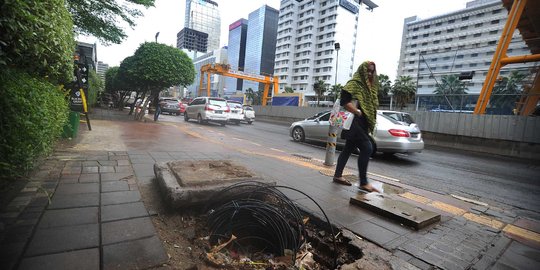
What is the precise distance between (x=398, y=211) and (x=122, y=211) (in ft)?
9.29

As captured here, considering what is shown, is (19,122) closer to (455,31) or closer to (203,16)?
(455,31)

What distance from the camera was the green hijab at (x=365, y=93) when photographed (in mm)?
3953

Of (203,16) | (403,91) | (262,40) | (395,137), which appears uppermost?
(203,16)

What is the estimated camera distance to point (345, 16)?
293 feet

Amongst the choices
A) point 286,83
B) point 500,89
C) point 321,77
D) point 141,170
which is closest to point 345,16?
point 321,77

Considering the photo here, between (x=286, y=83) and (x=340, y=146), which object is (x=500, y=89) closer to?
(x=340, y=146)

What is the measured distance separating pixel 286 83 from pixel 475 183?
93226mm

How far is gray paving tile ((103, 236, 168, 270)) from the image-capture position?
67.9 inches

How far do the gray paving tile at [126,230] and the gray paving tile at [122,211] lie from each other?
9 centimetres

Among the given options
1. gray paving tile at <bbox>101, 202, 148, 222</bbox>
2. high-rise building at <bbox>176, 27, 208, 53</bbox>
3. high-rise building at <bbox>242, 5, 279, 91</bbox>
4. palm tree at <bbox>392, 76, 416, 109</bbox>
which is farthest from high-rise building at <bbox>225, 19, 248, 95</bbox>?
gray paving tile at <bbox>101, 202, 148, 222</bbox>

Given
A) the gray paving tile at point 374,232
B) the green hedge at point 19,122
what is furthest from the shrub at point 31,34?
the gray paving tile at point 374,232

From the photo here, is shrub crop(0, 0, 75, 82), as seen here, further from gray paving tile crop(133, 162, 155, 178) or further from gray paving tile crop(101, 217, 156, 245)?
gray paving tile crop(133, 162, 155, 178)

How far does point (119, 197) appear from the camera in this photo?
2812mm

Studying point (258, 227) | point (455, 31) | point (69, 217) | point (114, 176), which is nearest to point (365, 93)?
point (258, 227)
